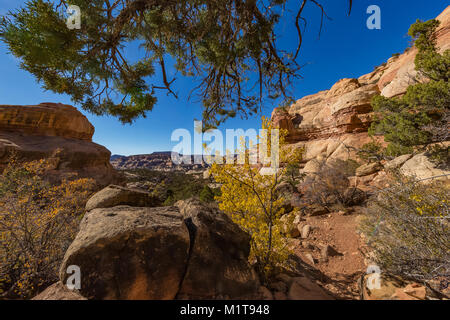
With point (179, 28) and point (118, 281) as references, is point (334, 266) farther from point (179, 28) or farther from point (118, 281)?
point (179, 28)

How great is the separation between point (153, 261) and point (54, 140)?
19.7m

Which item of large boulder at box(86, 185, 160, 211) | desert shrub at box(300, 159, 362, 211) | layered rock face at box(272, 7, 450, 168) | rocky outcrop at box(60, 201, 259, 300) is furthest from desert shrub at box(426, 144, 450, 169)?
large boulder at box(86, 185, 160, 211)

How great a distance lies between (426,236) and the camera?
2.43 m

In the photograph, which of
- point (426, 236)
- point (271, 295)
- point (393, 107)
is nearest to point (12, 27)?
point (271, 295)

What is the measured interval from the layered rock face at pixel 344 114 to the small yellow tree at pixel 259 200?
11205mm

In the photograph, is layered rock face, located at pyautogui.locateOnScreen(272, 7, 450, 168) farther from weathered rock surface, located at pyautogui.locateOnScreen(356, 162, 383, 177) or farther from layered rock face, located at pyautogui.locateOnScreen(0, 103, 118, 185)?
layered rock face, located at pyautogui.locateOnScreen(0, 103, 118, 185)

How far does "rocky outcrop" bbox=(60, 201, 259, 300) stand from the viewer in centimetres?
140

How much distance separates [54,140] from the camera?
45.6ft

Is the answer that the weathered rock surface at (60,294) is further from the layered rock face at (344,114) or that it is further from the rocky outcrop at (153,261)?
the layered rock face at (344,114)

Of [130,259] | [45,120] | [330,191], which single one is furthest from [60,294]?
[45,120]

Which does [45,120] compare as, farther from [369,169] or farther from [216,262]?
[369,169]

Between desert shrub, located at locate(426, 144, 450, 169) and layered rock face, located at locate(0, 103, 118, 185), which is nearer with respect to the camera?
desert shrub, located at locate(426, 144, 450, 169)

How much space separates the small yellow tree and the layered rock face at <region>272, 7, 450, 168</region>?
11205 mm
